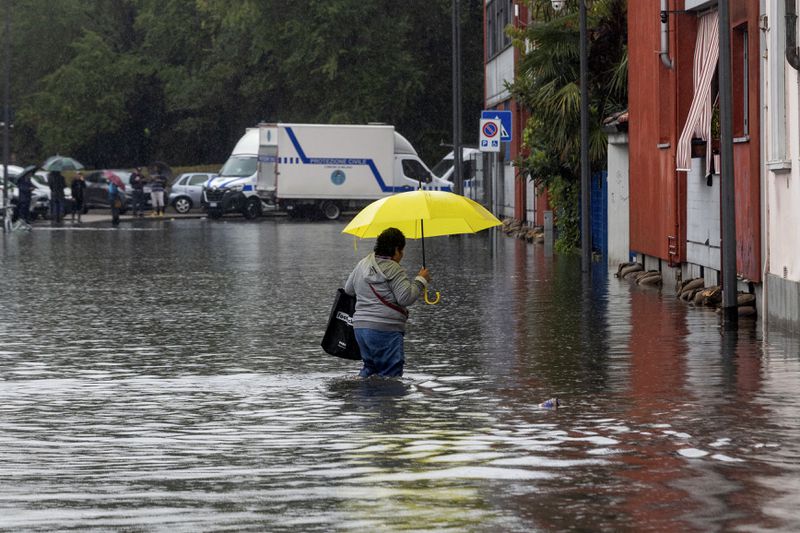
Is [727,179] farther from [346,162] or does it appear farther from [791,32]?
[346,162]

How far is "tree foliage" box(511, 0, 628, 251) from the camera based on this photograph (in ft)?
105

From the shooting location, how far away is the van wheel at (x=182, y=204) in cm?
6284

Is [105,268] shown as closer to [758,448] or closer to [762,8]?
[762,8]

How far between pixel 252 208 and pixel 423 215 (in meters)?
44.7

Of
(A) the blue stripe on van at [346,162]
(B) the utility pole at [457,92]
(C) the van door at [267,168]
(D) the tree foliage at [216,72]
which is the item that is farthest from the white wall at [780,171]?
(D) the tree foliage at [216,72]

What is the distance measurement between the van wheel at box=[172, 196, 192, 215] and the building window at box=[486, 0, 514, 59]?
1401 centimetres

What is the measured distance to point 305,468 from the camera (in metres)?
8.53

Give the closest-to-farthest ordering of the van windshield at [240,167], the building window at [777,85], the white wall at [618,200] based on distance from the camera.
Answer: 1. the building window at [777,85]
2. the white wall at [618,200]
3. the van windshield at [240,167]

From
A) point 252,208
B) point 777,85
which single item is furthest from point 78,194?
point 777,85

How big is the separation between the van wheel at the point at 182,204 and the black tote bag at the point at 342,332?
1990 inches

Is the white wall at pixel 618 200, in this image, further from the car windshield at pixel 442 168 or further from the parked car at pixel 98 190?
the parked car at pixel 98 190

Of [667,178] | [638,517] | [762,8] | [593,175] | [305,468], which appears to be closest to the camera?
[638,517]

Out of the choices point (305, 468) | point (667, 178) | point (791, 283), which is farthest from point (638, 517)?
point (667, 178)

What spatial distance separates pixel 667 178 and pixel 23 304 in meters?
8.70
